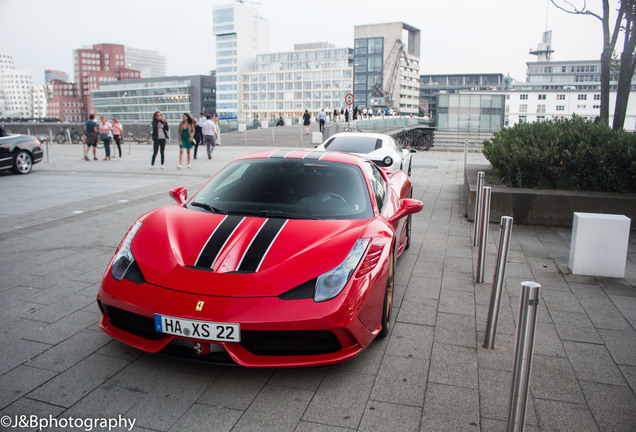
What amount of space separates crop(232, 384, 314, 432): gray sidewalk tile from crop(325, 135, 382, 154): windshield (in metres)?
8.87

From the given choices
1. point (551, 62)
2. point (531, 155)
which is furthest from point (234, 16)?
point (531, 155)

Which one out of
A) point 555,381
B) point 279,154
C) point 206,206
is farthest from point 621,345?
point 206,206

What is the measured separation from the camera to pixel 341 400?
2.86 meters

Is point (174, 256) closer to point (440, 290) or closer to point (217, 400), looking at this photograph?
point (217, 400)

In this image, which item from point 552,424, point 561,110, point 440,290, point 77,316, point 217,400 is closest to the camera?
point 552,424

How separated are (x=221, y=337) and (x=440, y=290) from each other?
9.07 ft

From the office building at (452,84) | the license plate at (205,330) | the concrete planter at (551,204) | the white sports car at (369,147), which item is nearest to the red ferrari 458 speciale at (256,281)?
the license plate at (205,330)

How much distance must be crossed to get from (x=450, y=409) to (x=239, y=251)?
5.32 feet

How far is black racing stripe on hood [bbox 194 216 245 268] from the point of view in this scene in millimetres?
3168

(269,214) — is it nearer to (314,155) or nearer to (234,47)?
(314,155)

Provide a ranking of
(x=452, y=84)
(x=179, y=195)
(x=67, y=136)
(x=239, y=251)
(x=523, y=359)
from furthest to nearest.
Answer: (x=452, y=84), (x=67, y=136), (x=179, y=195), (x=239, y=251), (x=523, y=359)

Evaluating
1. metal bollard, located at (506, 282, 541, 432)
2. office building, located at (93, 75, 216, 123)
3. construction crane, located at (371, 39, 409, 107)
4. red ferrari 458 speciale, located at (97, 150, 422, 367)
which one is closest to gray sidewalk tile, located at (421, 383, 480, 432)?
metal bollard, located at (506, 282, 541, 432)

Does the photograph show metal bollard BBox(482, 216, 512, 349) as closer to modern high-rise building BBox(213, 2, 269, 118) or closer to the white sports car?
the white sports car

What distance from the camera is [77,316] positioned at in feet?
13.2
